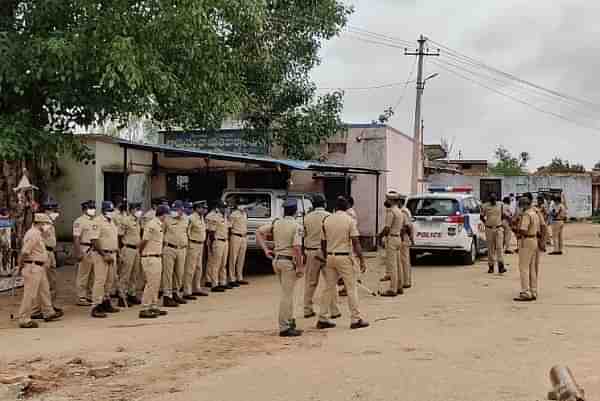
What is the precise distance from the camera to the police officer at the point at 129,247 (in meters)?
11.2

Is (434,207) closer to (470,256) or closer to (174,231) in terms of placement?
(470,256)

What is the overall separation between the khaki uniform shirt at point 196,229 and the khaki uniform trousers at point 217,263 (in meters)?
0.62

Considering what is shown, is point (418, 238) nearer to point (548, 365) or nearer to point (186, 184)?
point (186, 184)

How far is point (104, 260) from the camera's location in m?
10.2

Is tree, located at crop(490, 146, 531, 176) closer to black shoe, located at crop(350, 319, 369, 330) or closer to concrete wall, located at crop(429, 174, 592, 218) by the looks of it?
concrete wall, located at crop(429, 174, 592, 218)

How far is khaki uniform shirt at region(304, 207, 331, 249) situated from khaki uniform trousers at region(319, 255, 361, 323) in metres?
0.62

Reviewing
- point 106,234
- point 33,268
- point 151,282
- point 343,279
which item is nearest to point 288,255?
point 343,279

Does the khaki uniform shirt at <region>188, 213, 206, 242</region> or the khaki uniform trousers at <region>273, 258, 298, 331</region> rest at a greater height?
the khaki uniform shirt at <region>188, 213, 206, 242</region>

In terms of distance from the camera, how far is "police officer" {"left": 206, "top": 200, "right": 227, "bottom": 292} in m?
12.5

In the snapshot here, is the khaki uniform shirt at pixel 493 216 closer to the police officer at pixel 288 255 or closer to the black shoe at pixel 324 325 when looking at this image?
the black shoe at pixel 324 325

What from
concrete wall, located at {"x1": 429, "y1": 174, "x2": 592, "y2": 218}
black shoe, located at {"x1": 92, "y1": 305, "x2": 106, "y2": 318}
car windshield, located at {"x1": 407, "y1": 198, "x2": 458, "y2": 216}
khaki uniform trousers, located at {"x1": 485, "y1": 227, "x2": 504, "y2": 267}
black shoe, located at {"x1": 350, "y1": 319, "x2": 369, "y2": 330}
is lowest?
black shoe, located at {"x1": 92, "y1": 305, "x2": 106, "y2": 318}

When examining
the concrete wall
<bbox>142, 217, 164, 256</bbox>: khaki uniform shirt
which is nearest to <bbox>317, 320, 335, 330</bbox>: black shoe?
<bbox>142, 217, 164, 256</bbox>: khaki uniform shirt

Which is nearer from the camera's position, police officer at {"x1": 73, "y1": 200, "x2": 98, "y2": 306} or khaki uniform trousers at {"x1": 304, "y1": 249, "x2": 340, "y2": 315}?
khaki uniform trousers at {"x1": 304, "y1": 249, "x2": 340, "y2": 315}

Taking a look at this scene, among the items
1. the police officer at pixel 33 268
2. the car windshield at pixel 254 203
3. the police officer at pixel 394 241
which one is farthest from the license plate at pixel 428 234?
the police officer at pixel 33 268
